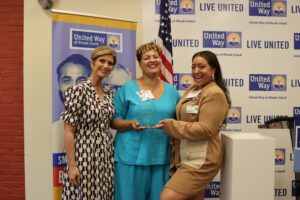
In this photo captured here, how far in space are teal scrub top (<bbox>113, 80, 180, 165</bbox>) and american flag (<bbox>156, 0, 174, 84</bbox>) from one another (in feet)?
2.17

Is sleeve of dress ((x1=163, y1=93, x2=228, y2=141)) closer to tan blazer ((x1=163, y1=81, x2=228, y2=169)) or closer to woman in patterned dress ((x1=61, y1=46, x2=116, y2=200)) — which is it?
tan blazer ((x1=163, y1=81, x2=228, y2=169))

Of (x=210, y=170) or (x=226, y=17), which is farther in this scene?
(x=226, y=17)

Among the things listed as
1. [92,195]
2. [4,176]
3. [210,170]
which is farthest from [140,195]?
[4,176]

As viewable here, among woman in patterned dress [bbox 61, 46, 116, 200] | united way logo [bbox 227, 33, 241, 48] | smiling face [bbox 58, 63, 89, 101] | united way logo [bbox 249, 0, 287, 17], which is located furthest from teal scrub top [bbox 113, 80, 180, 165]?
united way logo [bbox 249, 0, 287, 17]

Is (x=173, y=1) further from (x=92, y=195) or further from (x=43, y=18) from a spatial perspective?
(x=92, y=195)

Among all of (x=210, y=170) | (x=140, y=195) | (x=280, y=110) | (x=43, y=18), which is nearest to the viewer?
(x=210, y=170)

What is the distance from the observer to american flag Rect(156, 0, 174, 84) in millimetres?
2699

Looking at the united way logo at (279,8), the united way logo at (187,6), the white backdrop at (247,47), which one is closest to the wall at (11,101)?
the white backdrop at (247,47)

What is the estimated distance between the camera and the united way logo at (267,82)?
123 inches

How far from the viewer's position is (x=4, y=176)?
3.48 m

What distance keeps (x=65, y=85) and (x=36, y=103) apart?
0.79 metres

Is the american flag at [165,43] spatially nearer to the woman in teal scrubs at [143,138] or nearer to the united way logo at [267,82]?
the woman in teal scrubs at [143,138]

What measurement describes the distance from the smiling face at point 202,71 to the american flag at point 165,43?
785mm

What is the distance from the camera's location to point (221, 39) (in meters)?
3.10
